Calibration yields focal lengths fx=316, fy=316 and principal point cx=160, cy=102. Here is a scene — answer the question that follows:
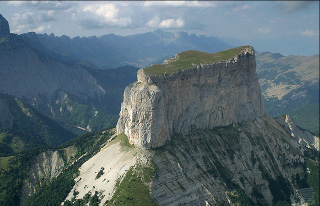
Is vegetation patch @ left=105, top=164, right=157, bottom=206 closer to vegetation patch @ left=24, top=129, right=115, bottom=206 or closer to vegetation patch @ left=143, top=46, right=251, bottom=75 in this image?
vegetation patch @ left=24, top=129, right=115, bottom=206

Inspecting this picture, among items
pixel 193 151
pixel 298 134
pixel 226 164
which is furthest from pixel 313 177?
pixel 193 151

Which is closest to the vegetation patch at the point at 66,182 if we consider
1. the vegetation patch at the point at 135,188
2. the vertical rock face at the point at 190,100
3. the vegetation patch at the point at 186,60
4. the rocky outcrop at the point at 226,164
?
the vegetation patch at the point at 135,188

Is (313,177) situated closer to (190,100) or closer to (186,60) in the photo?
(190,100)

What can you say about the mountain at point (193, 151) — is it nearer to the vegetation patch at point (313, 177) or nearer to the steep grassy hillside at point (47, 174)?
the vegetation patch at point (313, 177)

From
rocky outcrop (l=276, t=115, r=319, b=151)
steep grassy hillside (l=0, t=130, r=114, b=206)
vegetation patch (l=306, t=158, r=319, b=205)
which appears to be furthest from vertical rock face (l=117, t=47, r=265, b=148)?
vegetation patch (l=306, t=158, r=319, b=205)

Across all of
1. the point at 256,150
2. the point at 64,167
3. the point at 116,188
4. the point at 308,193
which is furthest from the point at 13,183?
the point at 308,193

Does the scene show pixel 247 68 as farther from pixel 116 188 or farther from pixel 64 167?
pixel 64 167

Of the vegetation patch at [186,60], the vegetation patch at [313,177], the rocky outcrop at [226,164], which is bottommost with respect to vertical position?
the vegetation patch at [313,177]
